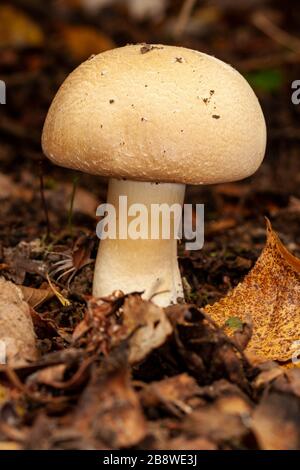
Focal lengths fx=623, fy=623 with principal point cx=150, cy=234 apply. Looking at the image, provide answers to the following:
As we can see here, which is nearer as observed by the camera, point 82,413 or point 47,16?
point 82,413

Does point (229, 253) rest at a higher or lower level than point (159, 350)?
higher

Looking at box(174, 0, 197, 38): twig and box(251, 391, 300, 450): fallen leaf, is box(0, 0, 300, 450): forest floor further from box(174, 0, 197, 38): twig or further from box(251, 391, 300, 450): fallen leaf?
box(174, 0, 197, 38): twig

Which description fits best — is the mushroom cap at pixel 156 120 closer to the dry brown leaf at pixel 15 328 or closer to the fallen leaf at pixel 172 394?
the dry brown leaf at pixel 15 328

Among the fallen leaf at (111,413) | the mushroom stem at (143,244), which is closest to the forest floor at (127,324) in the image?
the fallen leaf at (111,413)

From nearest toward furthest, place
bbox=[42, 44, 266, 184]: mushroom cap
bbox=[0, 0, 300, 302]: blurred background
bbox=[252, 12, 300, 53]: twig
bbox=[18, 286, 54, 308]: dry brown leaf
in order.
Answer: bbox=[42, 44, 266, 184]: mushroom cap
bbox=[18, 286, 54, 308]: dry brown leaf
bbox=[0, 0, 300, 302]: blurred background
bbox=[252, 12, 300, 53]: twig

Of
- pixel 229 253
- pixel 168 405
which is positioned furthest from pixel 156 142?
pixel 229 253

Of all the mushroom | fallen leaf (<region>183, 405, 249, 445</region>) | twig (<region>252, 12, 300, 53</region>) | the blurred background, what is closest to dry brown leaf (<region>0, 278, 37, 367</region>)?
the mushroom

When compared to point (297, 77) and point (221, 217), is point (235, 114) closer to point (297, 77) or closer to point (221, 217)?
point (221, 217)
